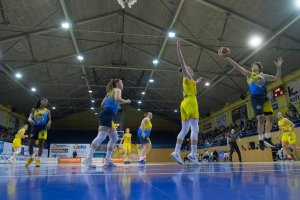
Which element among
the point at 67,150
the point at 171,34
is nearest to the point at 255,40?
the point at 171,34

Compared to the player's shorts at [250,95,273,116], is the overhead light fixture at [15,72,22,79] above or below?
above

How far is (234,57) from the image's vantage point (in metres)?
16.8

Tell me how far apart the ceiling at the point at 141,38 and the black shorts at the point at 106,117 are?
9.12m

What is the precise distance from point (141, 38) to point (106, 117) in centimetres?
1327

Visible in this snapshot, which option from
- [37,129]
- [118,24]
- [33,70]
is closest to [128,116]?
[33,70]

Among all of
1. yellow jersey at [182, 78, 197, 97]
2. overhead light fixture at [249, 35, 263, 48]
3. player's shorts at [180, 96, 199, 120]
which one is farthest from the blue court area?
overhead light fixture at [249, 35, 263, 48]

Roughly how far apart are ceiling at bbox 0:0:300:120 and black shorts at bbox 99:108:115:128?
9125mm

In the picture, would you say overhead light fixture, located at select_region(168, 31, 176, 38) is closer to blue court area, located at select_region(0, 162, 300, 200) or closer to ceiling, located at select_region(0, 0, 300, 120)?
ceiling, located at select_region(0, 0, 300, 120)

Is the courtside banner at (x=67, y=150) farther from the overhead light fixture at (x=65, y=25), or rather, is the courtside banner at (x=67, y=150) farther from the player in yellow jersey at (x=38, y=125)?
the player in yellow jersey at (x=38, y=125)

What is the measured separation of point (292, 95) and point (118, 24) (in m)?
12.7

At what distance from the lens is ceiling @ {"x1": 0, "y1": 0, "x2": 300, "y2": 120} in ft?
41.1

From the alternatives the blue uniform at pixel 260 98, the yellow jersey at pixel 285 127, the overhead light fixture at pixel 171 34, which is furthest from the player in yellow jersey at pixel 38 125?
the overhead light fixture at pixel 171 34

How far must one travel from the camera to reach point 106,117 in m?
4.84

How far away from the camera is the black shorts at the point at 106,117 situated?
4.83 meters
